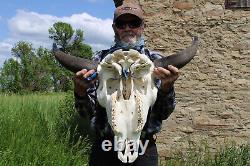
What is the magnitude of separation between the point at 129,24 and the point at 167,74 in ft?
1.84

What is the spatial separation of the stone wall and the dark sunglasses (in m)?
3.82

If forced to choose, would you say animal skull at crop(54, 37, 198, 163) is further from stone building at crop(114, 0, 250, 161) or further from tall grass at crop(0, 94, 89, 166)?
stone building at crop(114, 0, 250, 161)

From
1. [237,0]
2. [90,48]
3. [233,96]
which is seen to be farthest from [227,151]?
[90,48]

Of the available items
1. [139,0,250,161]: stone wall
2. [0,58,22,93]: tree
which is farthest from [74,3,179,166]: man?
[0,58,22,93]: tree

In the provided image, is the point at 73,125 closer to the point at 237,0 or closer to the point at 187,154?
the point at 187,154

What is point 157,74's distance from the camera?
3.06m

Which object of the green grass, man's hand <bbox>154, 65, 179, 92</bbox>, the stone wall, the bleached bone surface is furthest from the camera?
the stone wall

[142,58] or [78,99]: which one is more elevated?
[142,58]

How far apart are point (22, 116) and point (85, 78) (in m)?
4.80

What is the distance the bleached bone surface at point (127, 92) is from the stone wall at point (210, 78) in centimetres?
430

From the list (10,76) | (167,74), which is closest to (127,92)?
(167,74)

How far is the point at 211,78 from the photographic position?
284 inches

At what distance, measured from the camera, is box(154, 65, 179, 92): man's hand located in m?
3.05

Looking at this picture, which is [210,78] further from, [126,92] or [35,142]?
[126,92]
